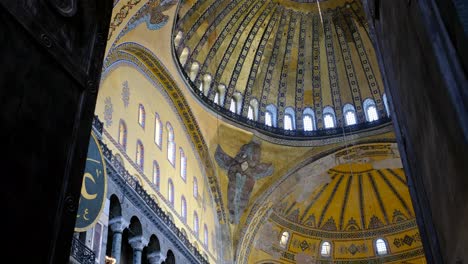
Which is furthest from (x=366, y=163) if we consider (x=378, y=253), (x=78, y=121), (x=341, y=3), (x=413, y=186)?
(x=78, y=121)

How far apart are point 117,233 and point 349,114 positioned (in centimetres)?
1062

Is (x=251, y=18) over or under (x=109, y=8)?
over

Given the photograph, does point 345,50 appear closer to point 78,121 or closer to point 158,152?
point 158,152

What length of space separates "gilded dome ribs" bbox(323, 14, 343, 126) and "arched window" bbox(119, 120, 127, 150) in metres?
8.88

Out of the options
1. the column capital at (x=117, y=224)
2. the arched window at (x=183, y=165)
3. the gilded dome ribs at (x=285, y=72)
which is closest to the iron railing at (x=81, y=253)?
the column capital at (x=117, y=224)

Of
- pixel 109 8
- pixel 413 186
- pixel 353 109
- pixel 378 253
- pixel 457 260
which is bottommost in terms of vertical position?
pixel 457 260

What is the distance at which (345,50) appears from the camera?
18.0m

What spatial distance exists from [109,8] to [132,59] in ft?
28.4

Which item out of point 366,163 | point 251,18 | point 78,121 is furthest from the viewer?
point 366,163

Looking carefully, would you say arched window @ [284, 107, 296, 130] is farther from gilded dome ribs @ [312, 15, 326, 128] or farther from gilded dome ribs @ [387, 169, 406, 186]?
gilded dome ribs @ [387, 169, 406, 186]

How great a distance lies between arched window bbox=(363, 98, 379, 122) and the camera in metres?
18.2

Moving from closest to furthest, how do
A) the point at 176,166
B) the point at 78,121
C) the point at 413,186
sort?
the point at 78,121
the point at 413,186
the point at 176,166

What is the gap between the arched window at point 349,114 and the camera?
60.2 ft

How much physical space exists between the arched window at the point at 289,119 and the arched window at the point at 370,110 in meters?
2.54
